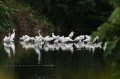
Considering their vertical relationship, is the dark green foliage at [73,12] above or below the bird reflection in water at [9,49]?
above

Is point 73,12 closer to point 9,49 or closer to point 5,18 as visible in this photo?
point 5,18

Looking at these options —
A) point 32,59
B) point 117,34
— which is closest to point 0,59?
point 32,59

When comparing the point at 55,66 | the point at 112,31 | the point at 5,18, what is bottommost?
the point at 112,31

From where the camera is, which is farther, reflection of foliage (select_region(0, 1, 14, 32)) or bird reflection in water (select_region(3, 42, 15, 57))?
reflection of foliage (select_region(0, 1, 14, 32))

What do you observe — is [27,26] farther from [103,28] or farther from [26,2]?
[103,28]

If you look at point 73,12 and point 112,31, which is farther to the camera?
point 73,12

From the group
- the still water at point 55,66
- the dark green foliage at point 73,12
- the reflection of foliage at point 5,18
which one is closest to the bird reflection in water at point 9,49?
the still water at point 55,66

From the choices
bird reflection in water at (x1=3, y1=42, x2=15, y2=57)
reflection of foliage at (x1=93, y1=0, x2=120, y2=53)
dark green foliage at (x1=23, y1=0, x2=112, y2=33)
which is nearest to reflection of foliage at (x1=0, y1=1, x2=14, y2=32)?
dark green foliage at (x1=23, y1=0, x2=112, y2=33)

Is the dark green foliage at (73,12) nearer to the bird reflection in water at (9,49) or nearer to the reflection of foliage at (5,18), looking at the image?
the reflection of foliage at (5,18)

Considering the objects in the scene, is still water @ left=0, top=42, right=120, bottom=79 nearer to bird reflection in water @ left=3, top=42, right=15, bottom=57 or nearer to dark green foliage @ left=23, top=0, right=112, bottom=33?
bird reflection in water @ left=3, top=42, right=15, bottom=57

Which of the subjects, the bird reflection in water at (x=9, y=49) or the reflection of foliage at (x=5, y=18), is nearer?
the bird reflection in water at (x=9, y=49)

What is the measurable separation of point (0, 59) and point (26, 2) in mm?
23361

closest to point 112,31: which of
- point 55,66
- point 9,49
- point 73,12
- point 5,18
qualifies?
point 55,66

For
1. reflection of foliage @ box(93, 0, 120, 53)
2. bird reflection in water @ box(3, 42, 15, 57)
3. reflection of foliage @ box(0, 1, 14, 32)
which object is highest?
reflection of foliage @ box(0, 1, 14, 32)
